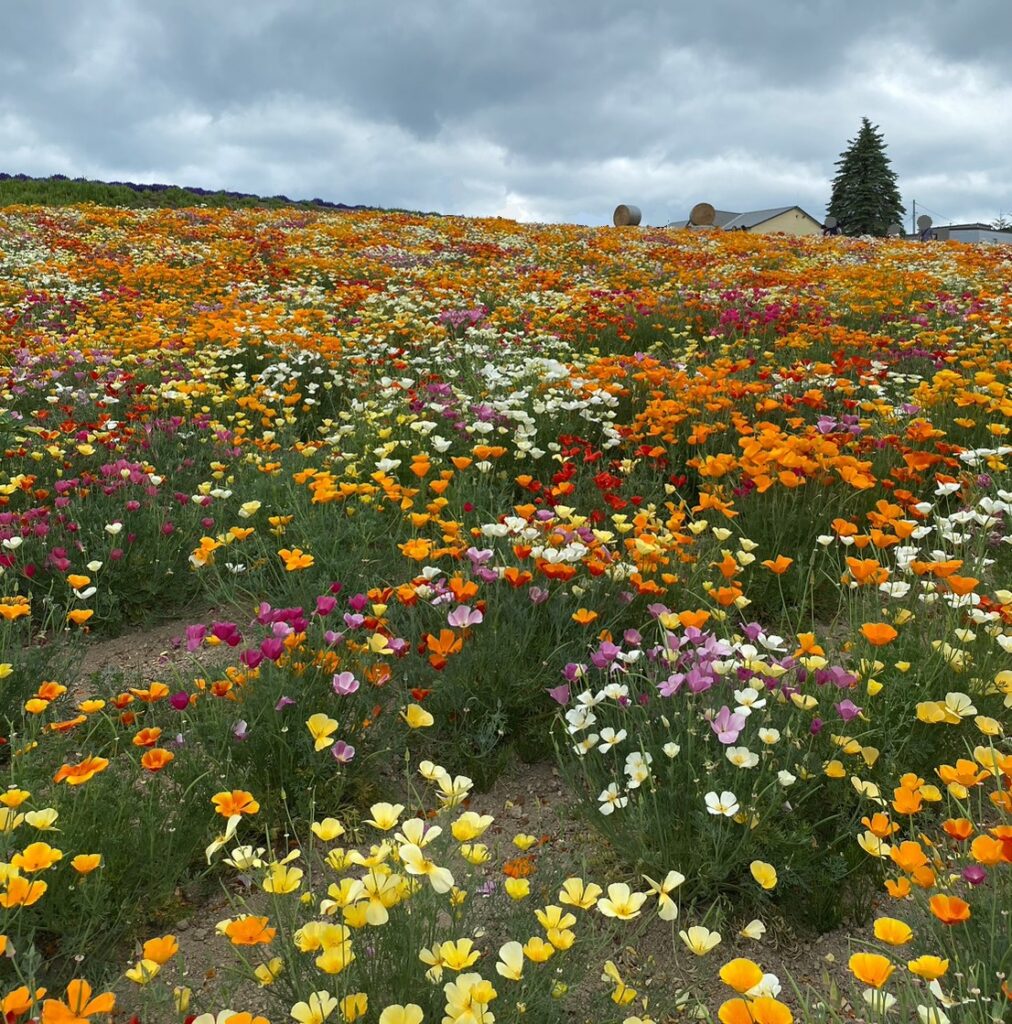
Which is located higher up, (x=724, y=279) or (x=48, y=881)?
(x=724, y=279)

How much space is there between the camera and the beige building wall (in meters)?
59.8

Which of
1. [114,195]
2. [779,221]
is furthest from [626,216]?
[779,221]

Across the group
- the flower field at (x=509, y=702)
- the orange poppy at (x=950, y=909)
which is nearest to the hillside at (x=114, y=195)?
the flower field at (x=509, y=702)

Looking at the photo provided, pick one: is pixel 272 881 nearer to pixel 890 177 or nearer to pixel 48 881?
pixel 48 881

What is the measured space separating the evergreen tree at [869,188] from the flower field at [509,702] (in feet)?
170

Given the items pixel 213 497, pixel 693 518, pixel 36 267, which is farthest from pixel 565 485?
pixel 36 267

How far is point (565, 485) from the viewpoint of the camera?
3600 mm

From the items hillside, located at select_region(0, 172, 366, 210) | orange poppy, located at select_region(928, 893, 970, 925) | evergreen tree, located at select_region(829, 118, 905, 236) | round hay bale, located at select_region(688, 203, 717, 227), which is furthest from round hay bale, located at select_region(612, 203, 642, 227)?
orange poppy, located at select_region(928, 893, 970, 925)

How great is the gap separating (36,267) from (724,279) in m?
10.5

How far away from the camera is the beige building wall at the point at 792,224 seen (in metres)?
59.8

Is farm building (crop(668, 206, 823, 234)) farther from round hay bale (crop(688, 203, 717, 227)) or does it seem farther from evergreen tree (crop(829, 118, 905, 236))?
round hay bale (crop(688, 203, 717, 227))

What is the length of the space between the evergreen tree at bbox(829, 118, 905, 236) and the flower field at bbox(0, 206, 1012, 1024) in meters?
51.9

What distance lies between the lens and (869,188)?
168 feet

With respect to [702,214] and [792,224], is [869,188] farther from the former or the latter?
[702,214]
